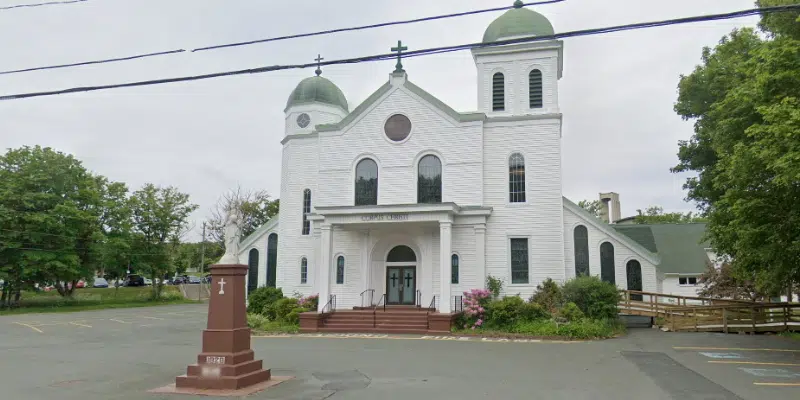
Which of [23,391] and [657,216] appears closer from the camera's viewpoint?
[23,391]

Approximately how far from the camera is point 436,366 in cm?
1303

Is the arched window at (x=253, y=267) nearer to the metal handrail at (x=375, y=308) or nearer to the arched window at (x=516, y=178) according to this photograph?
the metal handrail at (x=375, y=308)

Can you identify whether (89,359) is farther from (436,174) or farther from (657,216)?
(657,216)

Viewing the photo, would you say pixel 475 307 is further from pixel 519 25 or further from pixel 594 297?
pixel 519 25

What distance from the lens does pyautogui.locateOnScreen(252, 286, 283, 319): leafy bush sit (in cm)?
2553

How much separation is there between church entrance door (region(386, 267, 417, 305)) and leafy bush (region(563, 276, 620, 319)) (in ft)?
21.1

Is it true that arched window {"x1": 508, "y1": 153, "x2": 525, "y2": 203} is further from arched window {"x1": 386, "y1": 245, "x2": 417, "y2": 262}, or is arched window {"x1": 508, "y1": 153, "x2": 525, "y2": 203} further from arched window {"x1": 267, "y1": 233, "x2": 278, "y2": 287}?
arched window {"x1": 267, "y1": 233, "x2": 278, "y2": 287}

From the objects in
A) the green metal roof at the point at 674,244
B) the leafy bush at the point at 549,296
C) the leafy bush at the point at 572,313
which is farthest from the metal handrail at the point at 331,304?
the green metal roof at the point at 674,244

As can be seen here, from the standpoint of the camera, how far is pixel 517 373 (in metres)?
12.1

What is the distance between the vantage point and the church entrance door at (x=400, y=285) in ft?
79.8

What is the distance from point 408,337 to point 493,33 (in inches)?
564

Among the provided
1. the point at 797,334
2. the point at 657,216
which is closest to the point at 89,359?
the point at 797,334

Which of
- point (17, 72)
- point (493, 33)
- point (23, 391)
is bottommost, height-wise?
point (23, 391)

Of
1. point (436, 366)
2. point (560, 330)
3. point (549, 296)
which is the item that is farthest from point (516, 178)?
point (436, 366)
